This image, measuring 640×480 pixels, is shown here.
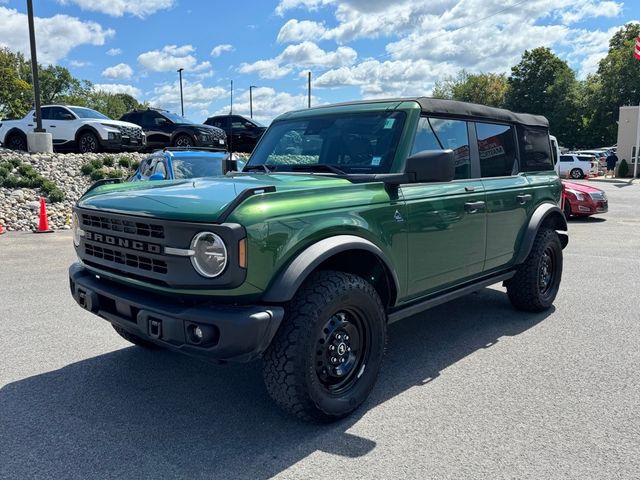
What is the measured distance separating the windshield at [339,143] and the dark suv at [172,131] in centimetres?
1342

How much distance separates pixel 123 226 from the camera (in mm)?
3215

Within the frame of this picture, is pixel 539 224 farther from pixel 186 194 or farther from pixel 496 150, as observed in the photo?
pixel 186 194

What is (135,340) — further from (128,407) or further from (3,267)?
(3,267)

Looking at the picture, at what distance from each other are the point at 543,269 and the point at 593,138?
58.2 meters

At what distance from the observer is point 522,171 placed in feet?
17.2

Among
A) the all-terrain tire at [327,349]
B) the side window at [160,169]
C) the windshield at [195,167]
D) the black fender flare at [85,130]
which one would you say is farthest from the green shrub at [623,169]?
the all-terrain tire at [327,349]

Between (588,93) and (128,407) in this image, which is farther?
(588,93)

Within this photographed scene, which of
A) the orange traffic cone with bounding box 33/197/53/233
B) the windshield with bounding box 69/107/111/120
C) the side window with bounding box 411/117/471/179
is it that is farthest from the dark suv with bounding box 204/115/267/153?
the side window with bounding box 411/117/471/179

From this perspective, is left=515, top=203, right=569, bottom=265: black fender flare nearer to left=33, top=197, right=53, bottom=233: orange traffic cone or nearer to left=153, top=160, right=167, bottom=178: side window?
left=153, top=160, right=167, bottom=178: side window

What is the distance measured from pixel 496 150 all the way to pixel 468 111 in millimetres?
570

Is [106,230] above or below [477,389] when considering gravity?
above

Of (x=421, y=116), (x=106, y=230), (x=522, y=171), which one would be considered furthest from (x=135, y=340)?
(x=522, y=171)

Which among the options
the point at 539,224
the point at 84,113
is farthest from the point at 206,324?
the point at 84,113

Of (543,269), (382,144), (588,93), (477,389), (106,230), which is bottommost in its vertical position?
(477,389)
